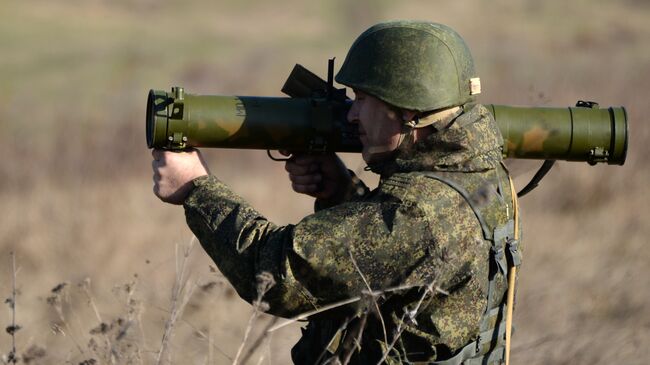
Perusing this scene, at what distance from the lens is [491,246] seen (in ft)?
10.8

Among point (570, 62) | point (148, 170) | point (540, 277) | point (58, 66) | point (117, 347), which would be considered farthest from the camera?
point (58, 66)

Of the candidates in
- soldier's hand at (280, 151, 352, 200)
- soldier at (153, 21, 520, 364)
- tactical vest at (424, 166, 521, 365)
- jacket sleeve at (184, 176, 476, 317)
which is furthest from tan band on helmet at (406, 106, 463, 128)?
soldier's hand at (280, 151, 352, 200)

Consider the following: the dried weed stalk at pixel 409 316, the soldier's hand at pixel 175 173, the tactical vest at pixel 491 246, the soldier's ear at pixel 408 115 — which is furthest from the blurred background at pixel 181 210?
the soldier's ear at pixel 408 115

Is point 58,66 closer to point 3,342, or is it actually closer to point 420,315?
point 3,342

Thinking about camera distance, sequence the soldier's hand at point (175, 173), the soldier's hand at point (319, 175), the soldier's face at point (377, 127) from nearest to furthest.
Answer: the soldier's face at point (377, 127) < the soldier's hand at point (175, 173) < the soldier's hand at point (319, 175)

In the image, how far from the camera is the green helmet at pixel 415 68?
131 inches

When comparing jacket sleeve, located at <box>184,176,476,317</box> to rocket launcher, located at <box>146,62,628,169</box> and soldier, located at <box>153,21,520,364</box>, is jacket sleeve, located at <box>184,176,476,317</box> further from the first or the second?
rocket launcher, located at <box>146,62,628,169</box>

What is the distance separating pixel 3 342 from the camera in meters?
6.36

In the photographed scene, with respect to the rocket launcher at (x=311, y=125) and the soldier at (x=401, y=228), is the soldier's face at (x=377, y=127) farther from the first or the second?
the rocket launcher at (x=311, y=125)

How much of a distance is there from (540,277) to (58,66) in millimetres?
12795

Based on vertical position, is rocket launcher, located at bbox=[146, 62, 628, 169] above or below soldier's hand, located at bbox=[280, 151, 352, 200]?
above

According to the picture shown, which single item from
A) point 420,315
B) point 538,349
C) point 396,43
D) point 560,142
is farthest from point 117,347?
point 538,349

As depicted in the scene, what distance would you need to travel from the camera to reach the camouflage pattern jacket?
3145 mm

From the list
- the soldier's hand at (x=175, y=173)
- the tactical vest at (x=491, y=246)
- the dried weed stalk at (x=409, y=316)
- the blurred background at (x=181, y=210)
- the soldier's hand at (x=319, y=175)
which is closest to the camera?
the dried weed stalk at (x=409, y=316)
